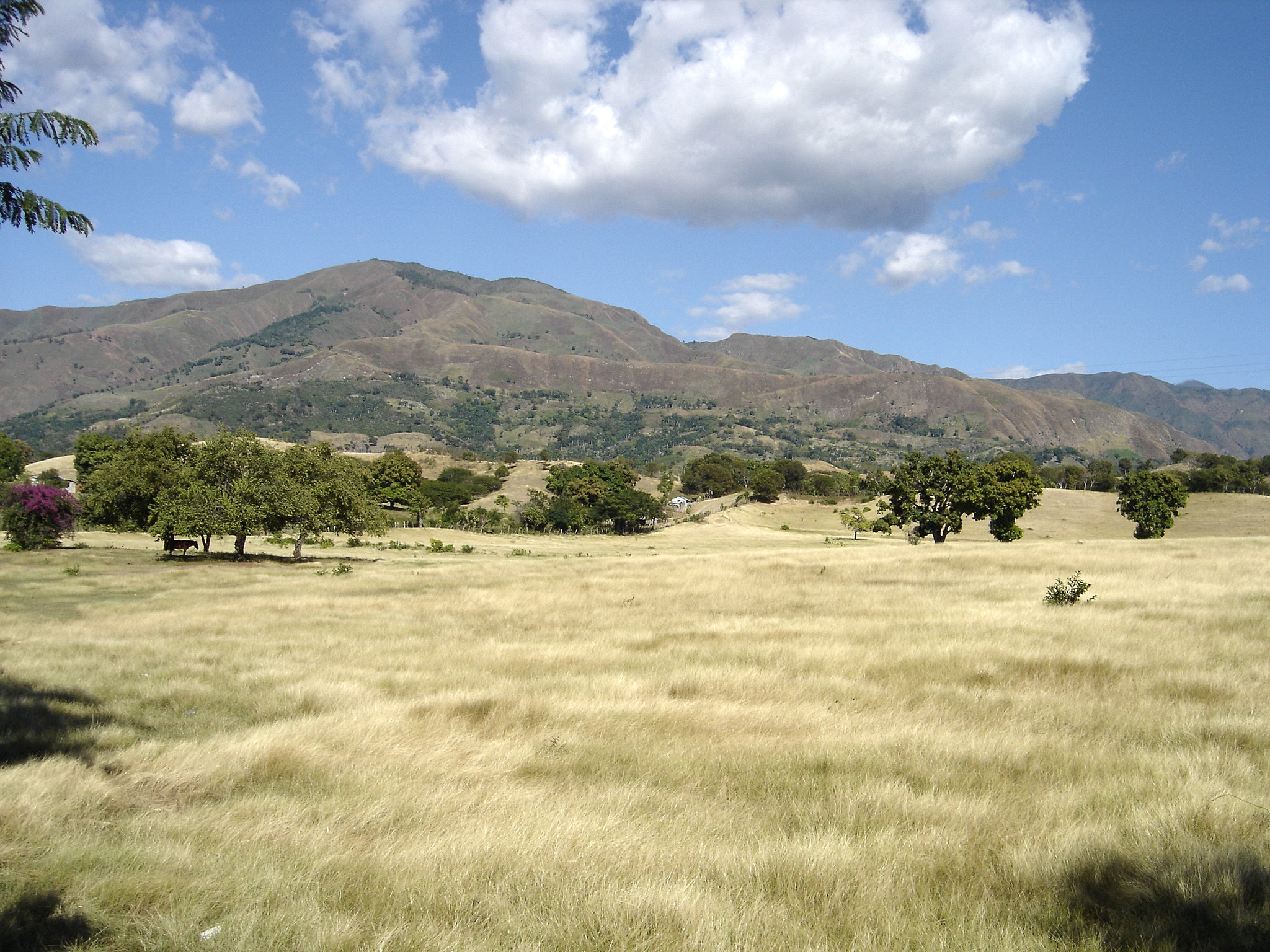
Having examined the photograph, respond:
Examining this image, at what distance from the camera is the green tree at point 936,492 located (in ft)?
210

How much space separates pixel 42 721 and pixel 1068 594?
23369mm

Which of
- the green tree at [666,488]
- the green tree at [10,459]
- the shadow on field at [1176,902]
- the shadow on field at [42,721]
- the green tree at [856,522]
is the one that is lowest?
the green tree at [856,522]

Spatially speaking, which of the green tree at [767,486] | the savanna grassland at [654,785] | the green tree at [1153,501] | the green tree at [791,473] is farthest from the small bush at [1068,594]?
the green tree at [791,473]

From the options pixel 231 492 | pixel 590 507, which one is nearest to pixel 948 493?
pixel 231 492

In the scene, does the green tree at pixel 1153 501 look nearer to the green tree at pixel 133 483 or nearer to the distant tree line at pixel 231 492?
the distant tree line at pixel 231 492

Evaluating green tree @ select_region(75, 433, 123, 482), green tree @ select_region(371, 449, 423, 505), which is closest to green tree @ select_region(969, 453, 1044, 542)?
green tree @ select_region(371, 449, 423, 505)

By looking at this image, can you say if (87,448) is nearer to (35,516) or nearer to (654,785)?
(35,516)

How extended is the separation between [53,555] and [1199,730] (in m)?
52.9

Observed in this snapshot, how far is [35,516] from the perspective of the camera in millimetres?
45250

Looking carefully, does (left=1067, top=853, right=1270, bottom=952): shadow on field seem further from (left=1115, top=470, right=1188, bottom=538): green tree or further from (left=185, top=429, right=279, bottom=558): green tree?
(left=1115, top=470, right=1188, bottom=538): green tree

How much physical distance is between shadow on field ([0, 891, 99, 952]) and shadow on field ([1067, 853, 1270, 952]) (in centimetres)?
666

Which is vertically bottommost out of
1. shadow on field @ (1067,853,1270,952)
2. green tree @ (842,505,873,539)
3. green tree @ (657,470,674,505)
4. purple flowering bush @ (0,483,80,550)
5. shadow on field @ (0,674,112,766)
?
green tree @ (842,505,873,539)

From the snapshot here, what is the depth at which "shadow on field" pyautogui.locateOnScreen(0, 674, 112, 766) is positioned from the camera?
29.0 ft

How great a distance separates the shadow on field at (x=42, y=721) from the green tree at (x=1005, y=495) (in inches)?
2557
